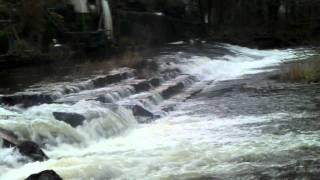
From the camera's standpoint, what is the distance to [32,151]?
12117 mm

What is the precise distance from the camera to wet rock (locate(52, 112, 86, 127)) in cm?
1490

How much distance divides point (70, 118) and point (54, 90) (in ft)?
17.7

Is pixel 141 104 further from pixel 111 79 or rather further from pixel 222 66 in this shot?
pixel 222 66

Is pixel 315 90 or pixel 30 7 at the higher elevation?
pixel 30 7

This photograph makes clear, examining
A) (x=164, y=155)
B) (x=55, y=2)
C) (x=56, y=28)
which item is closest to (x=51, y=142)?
(x=164, y=155)

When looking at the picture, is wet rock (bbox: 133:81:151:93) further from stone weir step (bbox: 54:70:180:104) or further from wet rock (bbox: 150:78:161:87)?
wet rock (bbox: 150:78:161:87)

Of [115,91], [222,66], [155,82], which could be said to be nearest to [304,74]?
[155,82]

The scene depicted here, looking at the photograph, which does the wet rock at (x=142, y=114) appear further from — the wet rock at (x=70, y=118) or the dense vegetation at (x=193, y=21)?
the dense vegetation at (x=193, y=21)

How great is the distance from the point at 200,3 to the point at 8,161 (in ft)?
167

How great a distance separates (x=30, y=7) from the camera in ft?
117

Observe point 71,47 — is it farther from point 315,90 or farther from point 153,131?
point 153,131

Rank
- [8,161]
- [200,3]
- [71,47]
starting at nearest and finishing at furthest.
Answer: [8,161] → [71,47] → [200,3]

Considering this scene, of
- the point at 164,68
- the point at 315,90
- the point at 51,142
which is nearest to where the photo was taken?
the point at 51,142

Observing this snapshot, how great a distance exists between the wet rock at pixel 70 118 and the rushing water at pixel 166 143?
0.65 feet
